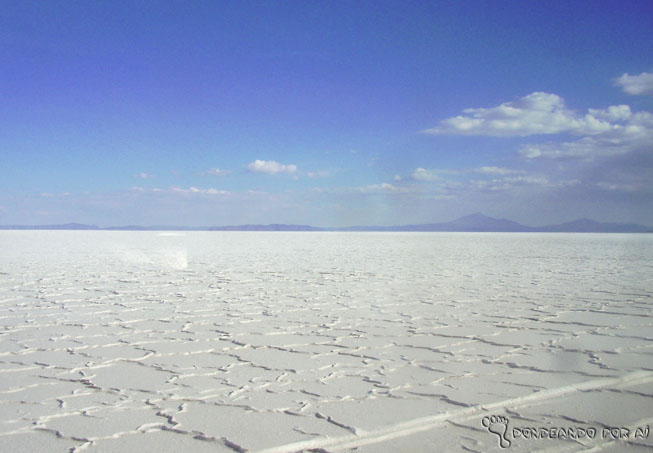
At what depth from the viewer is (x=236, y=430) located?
1.79 m

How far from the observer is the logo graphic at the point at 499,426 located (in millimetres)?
1707

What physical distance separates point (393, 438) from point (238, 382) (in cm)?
88

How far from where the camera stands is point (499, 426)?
6.00 ft

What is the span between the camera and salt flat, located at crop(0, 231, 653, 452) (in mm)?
1760

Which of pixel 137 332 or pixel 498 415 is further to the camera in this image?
pixel 137 332

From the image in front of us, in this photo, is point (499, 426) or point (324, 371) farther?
point (324, 371)

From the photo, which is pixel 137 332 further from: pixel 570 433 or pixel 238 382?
pixel 570 433

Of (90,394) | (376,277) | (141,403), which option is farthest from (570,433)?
(376,277)

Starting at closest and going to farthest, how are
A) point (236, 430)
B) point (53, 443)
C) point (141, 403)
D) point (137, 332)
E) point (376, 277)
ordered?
1. point (53, 443)
2. point (236, 430)
3. point (141, 403)
4. point (137, 332)
5. point (376, 277)

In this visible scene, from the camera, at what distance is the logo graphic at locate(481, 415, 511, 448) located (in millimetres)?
1707

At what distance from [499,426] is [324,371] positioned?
0.92 metres

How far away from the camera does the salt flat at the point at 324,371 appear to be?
1760 mm

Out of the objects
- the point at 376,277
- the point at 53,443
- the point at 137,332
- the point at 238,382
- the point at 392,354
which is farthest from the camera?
the point at 376,277

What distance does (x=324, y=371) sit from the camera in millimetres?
2508
